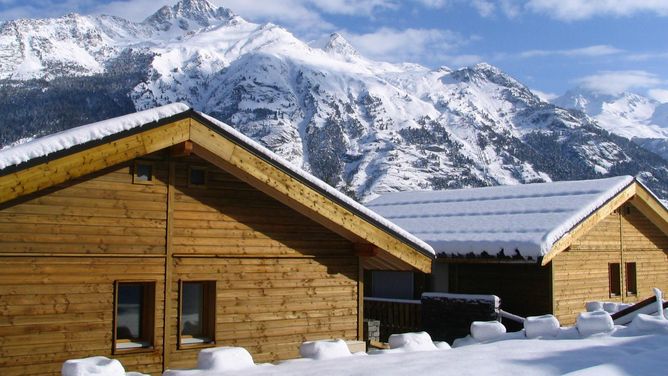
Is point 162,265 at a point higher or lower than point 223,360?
higher

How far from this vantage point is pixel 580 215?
18.2m

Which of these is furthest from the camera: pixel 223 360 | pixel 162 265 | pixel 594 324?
pixel 162 265

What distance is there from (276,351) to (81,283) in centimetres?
363

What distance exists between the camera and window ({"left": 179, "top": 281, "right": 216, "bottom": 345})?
11.6 metres

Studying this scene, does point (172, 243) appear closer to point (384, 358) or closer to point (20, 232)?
point (20, 232)

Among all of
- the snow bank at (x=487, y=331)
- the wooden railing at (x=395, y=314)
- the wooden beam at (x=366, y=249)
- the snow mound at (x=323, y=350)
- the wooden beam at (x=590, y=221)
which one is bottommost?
the wooden railing at (x=395, y=314)

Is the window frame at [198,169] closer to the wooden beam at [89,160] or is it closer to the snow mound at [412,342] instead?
the wooden beam at [89,160]

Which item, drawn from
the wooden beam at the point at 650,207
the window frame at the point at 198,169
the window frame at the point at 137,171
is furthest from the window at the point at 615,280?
the window frame at the point at 137,171

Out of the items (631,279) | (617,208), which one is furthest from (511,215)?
(631,279)

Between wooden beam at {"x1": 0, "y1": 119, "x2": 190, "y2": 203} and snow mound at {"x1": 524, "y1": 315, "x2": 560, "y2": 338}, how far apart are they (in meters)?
6.08

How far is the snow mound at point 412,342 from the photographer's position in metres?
9.70

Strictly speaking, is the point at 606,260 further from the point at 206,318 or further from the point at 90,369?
the point at 90,369

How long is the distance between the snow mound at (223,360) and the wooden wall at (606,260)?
12.2 meters

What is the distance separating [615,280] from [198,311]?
1467cm
